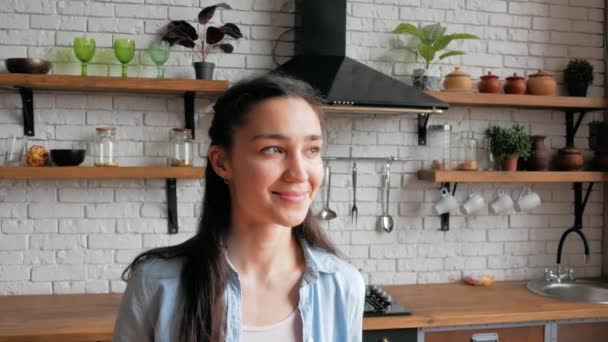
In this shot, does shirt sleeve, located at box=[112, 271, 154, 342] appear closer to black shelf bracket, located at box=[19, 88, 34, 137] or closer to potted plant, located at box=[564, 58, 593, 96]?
black shelf bracket, located at box=[19, 88, 34, 137]

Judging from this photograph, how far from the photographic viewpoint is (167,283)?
1069 millimetres

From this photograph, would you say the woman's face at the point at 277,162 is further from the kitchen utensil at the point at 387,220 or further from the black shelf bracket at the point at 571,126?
the black shelf bracket at the point at 571,126

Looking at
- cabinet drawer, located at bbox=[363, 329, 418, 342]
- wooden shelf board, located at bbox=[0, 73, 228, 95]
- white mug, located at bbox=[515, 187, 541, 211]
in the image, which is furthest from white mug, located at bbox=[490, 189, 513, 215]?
wooden shelf board, located at bbox=[0, 73, 228, 95]

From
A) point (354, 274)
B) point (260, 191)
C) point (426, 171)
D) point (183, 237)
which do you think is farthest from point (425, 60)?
point (260, 191)

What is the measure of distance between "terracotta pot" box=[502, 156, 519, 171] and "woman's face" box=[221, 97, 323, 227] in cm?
194

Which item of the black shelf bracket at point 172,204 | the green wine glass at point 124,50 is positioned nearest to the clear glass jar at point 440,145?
the black shelf bracket at point 172,204

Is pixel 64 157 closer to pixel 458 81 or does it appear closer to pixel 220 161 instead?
pixel 220 161

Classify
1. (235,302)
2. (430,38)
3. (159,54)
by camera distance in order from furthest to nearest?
(430,38) < (159,54) < (235,302)

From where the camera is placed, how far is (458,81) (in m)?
2.67

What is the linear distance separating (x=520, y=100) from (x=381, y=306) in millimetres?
1285

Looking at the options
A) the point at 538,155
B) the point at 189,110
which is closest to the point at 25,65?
the point at 189,110

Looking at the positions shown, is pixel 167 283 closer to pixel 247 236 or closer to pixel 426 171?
pixel 247 236

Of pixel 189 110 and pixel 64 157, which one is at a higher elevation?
pixel 189 110

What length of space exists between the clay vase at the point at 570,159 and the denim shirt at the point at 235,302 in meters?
2.05
